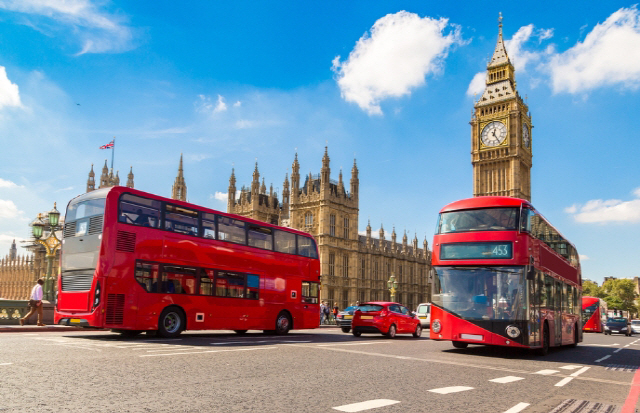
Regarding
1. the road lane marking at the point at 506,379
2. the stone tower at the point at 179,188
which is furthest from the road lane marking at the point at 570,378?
the stone tower at the point at 179,188

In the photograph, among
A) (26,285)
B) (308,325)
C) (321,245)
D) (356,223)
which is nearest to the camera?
(308,325)

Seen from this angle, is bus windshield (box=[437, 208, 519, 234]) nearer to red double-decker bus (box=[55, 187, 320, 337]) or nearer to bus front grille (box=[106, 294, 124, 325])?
red double-decker bus (box=[55, 187, 320, 337])

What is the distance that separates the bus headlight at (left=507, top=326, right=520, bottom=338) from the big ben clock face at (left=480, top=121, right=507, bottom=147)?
6751cm

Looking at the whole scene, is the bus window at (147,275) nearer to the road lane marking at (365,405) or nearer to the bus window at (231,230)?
the bus window at (231,230)

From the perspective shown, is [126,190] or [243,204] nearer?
[126,190]

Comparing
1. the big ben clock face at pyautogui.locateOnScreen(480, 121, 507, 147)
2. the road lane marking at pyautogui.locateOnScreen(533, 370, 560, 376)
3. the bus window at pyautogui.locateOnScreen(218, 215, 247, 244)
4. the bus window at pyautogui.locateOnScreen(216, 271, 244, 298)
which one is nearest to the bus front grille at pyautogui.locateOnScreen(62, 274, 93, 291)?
the bus window at pyautogui.locateOnScreen(216, 271, 244, 298)

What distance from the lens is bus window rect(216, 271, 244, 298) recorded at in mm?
16656

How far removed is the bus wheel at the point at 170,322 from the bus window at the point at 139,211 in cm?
262

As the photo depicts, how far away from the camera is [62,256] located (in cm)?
1484

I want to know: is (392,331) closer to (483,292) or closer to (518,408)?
(483,292)

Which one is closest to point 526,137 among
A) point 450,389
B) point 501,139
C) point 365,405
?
point 501,139

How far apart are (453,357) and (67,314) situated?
412 inches

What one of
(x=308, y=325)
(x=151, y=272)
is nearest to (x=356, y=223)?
(x=308, y=325)

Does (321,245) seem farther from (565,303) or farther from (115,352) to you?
(115,352)
